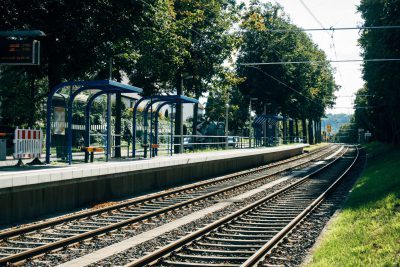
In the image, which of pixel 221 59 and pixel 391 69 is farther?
pixel 221 59

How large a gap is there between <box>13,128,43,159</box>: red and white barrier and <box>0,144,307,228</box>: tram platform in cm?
64

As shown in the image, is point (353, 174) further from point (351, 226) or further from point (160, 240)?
point (160, 240)

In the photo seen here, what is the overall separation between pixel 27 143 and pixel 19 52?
312cm

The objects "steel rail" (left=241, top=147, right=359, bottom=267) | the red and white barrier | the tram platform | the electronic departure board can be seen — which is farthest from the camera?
the red and white barrier

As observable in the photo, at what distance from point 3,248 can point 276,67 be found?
54.4 m

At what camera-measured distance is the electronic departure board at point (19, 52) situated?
15.1 meters

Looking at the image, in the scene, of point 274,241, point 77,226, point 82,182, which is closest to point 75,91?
point 82,182

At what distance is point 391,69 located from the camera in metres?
31.0

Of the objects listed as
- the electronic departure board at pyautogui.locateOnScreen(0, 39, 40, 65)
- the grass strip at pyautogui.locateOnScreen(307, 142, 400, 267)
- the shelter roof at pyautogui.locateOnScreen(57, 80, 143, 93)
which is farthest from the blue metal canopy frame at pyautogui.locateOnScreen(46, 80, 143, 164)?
the grass strip at pyautogui.locateOnScreen(307, 142, 400, 267)

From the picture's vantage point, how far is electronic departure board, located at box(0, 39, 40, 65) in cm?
1509

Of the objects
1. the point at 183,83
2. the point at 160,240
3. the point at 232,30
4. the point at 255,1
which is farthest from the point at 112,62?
the point at 255,1

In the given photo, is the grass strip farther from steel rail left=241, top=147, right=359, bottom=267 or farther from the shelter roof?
the shelter roof

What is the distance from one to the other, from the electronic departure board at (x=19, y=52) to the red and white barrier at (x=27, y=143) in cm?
219

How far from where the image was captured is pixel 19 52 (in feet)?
49.8
